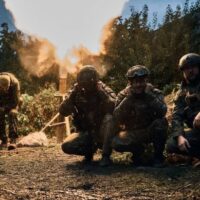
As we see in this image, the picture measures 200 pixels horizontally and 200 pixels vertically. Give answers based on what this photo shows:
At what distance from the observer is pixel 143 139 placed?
Answer: 7266 millimetres

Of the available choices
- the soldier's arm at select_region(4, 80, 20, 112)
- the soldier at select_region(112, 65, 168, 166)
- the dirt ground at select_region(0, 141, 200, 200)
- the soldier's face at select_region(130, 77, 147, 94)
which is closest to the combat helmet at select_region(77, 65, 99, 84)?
the soldier at select_region(112, 65, 168, 166)

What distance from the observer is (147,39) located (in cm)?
1572

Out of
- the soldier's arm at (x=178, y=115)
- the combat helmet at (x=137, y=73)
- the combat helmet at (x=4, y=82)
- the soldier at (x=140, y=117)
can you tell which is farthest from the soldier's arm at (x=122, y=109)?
the combat helmet at (x=4, y=82)

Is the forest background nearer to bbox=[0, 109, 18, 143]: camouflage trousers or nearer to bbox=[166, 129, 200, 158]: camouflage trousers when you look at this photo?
bbox=[0, 109, 18, 143]: camouflage trousers

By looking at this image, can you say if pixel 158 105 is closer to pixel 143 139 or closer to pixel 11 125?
pixel 143 139

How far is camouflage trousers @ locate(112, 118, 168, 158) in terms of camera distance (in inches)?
277

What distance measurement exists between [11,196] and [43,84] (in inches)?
493

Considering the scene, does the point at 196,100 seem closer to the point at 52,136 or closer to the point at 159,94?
the point at 159,94

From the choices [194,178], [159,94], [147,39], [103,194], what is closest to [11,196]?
[103,194]

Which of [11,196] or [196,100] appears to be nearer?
[11,196]

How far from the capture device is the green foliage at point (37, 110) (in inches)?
616

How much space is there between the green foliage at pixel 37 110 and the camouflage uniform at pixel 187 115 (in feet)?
29.2

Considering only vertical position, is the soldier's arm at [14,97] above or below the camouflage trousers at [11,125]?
above

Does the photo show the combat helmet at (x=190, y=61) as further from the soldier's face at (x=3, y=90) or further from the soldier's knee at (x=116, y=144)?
the soldier's face at (x=3, y=90)
